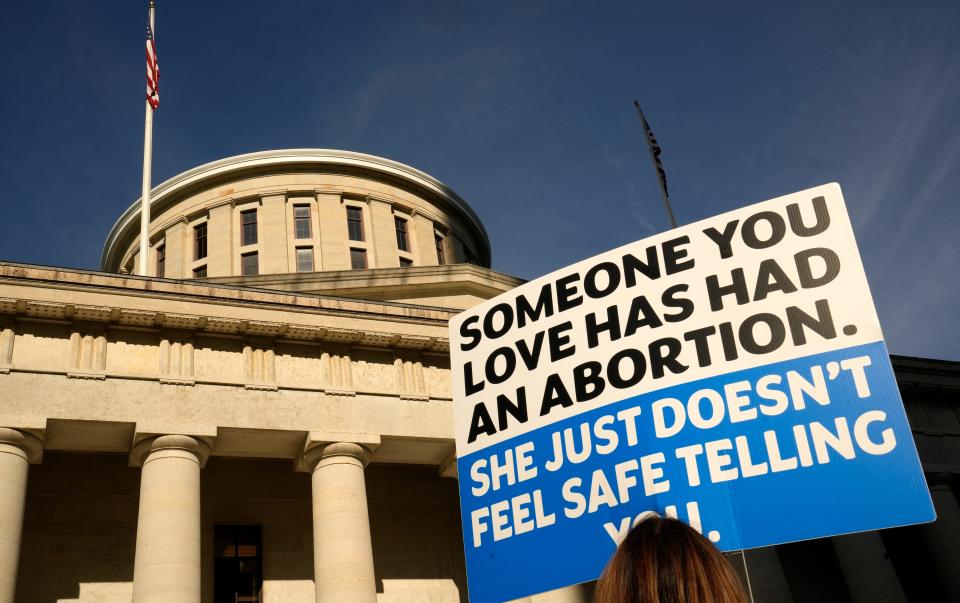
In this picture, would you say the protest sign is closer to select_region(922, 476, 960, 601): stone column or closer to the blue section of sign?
the blue section of sign

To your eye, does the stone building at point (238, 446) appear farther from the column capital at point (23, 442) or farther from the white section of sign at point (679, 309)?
the white section of sign at point (679, 309)

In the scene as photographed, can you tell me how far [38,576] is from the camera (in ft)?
74.3

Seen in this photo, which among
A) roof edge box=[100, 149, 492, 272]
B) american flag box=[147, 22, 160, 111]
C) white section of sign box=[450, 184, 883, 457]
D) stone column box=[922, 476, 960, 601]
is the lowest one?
white section of sign box=[450, 184, 883, 457]

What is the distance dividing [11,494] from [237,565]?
23.8 ft

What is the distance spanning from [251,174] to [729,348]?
47.8 meters

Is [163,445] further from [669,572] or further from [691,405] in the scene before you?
[669,572]

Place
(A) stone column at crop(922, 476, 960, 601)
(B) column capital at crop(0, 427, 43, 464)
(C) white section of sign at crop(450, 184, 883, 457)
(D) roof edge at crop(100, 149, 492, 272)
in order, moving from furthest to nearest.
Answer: (D) roof edge at crop(100, 149, 492, 272), (A) stone column at crop(922, 476, 960, 601), (B) column capital at crop(0, 427, 43, 464), (C) white section of sign at crop(450, 184, 883, 457)

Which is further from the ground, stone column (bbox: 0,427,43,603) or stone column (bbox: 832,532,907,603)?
stone column (bbox: 0,427,43,603)

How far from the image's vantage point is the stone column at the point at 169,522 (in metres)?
19.2

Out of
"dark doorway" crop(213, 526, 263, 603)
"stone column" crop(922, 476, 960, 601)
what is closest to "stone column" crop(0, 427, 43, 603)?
"dark doorway" crop(213, 526, 263, 603)

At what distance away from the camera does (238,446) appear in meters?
22.8

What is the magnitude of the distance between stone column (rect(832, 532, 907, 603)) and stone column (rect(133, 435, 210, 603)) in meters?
20.1

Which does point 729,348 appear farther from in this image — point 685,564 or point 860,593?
point 860,593

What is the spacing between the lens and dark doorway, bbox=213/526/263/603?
24.5 m
